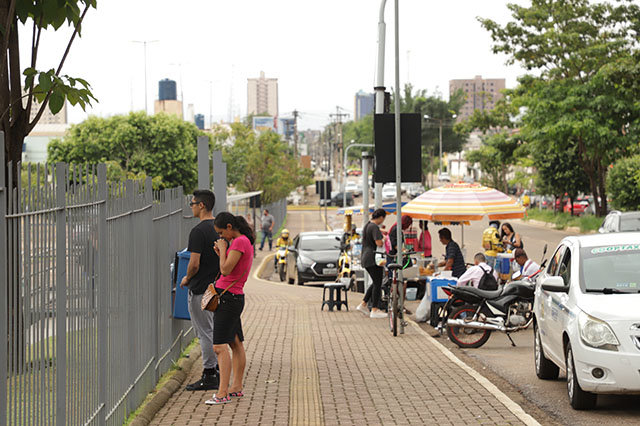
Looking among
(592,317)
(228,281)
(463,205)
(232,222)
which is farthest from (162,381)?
(463,205)

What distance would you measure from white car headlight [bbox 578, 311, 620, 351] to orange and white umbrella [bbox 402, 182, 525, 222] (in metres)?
10.6

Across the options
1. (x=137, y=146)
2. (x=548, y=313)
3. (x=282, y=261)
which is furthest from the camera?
(x=137, y=146)

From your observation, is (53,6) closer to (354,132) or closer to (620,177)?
(620,177)

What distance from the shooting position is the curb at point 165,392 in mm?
7649

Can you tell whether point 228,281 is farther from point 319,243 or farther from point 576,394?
point 319,243

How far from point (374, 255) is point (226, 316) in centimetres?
771

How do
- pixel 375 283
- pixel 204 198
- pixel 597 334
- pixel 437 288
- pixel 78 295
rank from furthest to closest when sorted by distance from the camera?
pixel 375 283 → pixel 437 288 → pixel 204 198 → pixel 597 334 → pixel 78 295

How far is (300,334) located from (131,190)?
6571 mm

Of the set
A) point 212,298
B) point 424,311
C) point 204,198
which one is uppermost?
point 204,198

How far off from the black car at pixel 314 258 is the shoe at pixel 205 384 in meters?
16.5

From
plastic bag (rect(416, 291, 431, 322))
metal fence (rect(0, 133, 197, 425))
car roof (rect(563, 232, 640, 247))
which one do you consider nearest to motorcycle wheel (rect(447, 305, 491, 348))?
plastic bag (rect(416, 291, 431, 322))

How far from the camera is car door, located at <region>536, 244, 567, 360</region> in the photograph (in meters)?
9.30

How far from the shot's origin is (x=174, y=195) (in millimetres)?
10945

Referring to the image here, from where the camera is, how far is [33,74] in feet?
26.8
